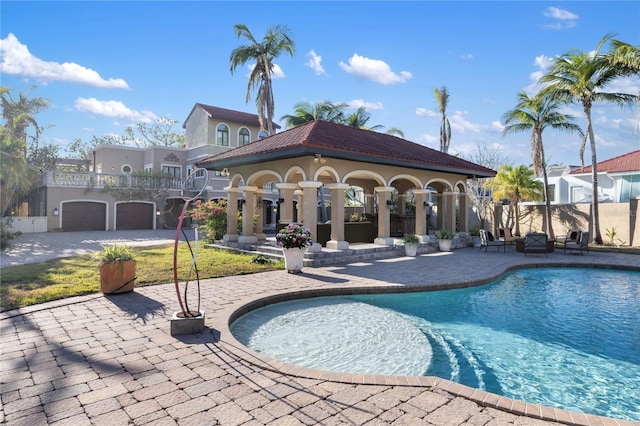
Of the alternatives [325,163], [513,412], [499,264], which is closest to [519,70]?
[499,264]

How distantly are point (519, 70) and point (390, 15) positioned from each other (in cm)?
711

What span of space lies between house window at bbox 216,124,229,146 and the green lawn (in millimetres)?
19145

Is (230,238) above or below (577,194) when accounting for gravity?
below

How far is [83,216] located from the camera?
27.7 metres

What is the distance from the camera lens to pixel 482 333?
6.41 m

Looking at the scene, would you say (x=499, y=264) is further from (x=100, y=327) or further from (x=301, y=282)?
(x=100, y=327)

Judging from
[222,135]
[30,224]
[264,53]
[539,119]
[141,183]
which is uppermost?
[264,53]

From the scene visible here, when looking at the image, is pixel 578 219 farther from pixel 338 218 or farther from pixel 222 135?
pixel 222 135

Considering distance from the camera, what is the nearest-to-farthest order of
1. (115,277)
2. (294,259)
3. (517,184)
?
(115,277) → (294,259) → (517,184)

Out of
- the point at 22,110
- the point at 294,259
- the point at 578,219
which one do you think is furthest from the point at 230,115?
the point at 578,219

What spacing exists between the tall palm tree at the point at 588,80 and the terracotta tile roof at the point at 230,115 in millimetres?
20711

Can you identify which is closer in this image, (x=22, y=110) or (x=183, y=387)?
(x=183, y=387)

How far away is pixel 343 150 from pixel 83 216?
2472 centimetres

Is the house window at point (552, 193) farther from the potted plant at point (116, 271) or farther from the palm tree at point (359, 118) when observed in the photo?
the potted plant at point (116, 271)
